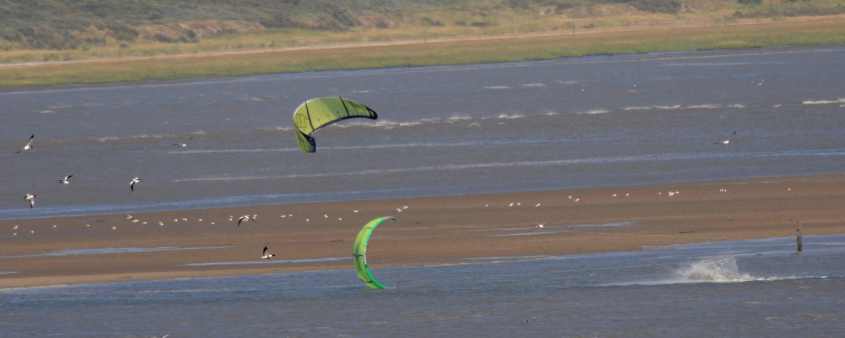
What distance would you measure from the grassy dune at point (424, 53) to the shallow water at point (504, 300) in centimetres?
4072

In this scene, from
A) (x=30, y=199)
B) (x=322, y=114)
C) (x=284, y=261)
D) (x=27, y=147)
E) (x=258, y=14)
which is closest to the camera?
(x=284, y=261)

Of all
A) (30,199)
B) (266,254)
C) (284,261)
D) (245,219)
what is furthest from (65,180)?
(284,261)

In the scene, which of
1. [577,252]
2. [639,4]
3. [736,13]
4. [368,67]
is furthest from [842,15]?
[577,252]

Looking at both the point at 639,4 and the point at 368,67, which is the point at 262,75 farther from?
the point at 639,4

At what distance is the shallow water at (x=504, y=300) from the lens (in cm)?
1511

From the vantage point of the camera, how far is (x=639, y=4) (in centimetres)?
8850

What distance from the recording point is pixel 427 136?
33969mm

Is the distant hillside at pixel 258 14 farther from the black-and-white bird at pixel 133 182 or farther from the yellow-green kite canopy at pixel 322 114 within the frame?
A: the yellow-green kite canopy at pixel 322 114

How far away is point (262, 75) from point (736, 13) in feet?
107

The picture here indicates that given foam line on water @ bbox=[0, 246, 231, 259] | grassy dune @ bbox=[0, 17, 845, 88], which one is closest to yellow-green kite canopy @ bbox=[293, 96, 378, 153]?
foam line on water @ bbox=[0, 246, 231, 259]

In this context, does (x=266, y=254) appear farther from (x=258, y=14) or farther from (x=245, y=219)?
(x=258, y=14)

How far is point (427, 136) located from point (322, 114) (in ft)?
49.0

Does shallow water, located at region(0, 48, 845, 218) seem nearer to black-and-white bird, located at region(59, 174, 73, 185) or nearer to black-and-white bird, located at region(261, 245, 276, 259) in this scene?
black-and-white bird, located at region(59, 174, 73, 185)

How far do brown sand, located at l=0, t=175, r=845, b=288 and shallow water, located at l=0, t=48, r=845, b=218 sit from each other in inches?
53.7
